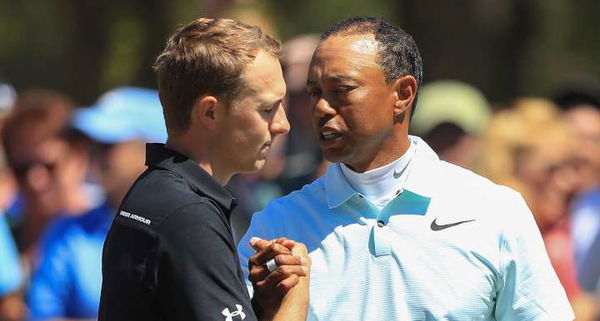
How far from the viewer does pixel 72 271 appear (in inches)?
269

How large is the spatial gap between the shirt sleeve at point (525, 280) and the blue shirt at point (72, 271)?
3.27 m

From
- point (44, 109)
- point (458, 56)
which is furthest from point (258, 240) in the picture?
point (458, 56)

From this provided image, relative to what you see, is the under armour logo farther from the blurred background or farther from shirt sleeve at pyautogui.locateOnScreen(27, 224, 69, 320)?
shirt sleeve at pyautogui.locateOnScreen(27, 224, 69, 320)

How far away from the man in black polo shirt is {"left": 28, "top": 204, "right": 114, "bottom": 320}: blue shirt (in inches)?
128

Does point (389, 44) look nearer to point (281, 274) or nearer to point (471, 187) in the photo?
point (471, 187)

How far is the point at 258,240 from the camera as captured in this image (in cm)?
373

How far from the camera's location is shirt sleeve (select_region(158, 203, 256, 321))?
3.38 meters

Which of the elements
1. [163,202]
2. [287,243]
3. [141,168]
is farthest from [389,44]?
[141,168]

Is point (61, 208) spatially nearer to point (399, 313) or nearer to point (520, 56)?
point (399, 313)

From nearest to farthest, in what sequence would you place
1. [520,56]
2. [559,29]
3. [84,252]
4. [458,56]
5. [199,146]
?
[199,146] < [84,252] < [458,56] < [520,56] < [559,29]

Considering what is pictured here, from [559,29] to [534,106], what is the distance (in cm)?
910

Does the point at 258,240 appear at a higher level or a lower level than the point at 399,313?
higher

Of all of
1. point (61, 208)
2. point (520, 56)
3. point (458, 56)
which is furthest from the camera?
point (520, 56)

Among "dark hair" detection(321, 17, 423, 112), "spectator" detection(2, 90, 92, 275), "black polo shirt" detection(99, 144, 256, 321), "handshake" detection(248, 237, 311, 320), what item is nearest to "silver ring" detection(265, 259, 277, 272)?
"handshake" detection(248, 237, 311, 320)
